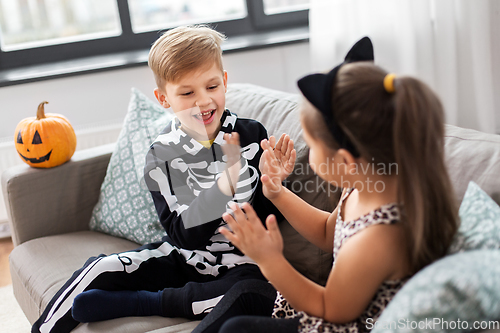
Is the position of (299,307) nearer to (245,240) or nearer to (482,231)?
(245,240)

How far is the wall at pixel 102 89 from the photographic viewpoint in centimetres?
236

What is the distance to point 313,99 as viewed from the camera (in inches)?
33.1

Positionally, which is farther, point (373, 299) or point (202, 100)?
point (202, 100)

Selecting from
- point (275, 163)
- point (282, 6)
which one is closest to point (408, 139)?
point (275, 163)

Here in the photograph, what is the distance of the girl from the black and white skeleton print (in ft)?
1.14

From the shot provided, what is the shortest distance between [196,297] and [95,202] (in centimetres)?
78

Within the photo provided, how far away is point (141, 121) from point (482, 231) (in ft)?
4.04

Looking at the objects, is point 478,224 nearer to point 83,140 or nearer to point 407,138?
point 407,138

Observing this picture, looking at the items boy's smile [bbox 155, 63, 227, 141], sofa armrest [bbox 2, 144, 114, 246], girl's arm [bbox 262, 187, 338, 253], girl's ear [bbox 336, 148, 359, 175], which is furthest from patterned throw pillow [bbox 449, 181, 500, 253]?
sofa armrest [bbox 2, 144, 114, 246]

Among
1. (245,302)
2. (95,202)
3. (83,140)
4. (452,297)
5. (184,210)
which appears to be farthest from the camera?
(83,140)

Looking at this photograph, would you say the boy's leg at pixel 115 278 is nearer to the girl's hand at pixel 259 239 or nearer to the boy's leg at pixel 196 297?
the boy's leg at pixel 196 297

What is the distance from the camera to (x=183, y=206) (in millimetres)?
1242

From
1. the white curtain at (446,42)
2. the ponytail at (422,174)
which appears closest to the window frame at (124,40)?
the white curtain at (446,42)

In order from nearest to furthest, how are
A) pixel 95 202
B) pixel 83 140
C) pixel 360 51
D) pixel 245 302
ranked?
pixel 360 51
pixel 245 302
pixel 95 202
pixel 83 140
